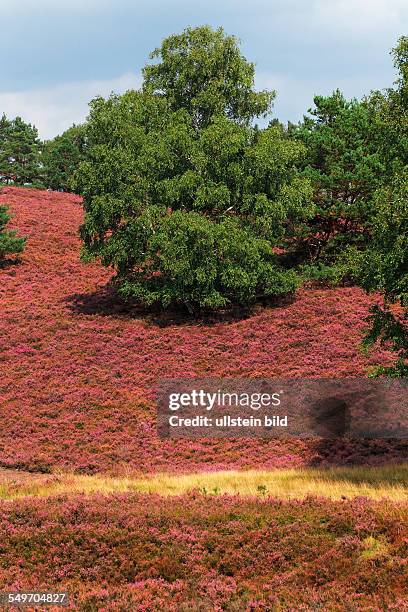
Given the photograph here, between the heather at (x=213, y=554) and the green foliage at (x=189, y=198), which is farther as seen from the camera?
the green foliage at (x=189, y=198)

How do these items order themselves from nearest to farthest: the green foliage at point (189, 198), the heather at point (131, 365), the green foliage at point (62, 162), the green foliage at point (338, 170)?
1. the heather at point (131, 365)
2. the green foliage at point (189, 198)
3. the green foliage at point (338, 170)
4. the green foliage at point (62, 162)

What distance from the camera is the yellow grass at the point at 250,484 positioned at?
61.1 ft

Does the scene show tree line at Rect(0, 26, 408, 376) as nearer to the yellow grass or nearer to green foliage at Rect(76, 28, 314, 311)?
green foliage at Rect(76, 28, 314, 311)

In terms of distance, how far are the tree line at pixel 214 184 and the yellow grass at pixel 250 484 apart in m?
12.4

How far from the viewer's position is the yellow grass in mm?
18609

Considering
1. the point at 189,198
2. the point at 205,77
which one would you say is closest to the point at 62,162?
the point at 205,77

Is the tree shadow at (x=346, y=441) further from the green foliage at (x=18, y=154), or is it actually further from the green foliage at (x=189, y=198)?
the green foliage at (x=18, y=154)

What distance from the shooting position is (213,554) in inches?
Answer: 584

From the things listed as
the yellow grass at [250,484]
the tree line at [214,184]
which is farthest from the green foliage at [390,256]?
the tree line at [214,184]

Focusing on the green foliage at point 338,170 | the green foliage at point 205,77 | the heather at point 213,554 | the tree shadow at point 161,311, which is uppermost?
the green foliage at point 205,77

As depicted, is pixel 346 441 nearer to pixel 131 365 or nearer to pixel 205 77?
pixel 131 365

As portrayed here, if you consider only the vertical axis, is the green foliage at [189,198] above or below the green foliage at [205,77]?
below

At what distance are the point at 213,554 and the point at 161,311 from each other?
88.8 feet

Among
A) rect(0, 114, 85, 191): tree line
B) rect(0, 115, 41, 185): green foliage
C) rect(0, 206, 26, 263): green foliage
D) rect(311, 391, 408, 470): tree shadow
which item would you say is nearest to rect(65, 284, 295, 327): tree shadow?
rect(0, 206, 26, 263): green foliage
